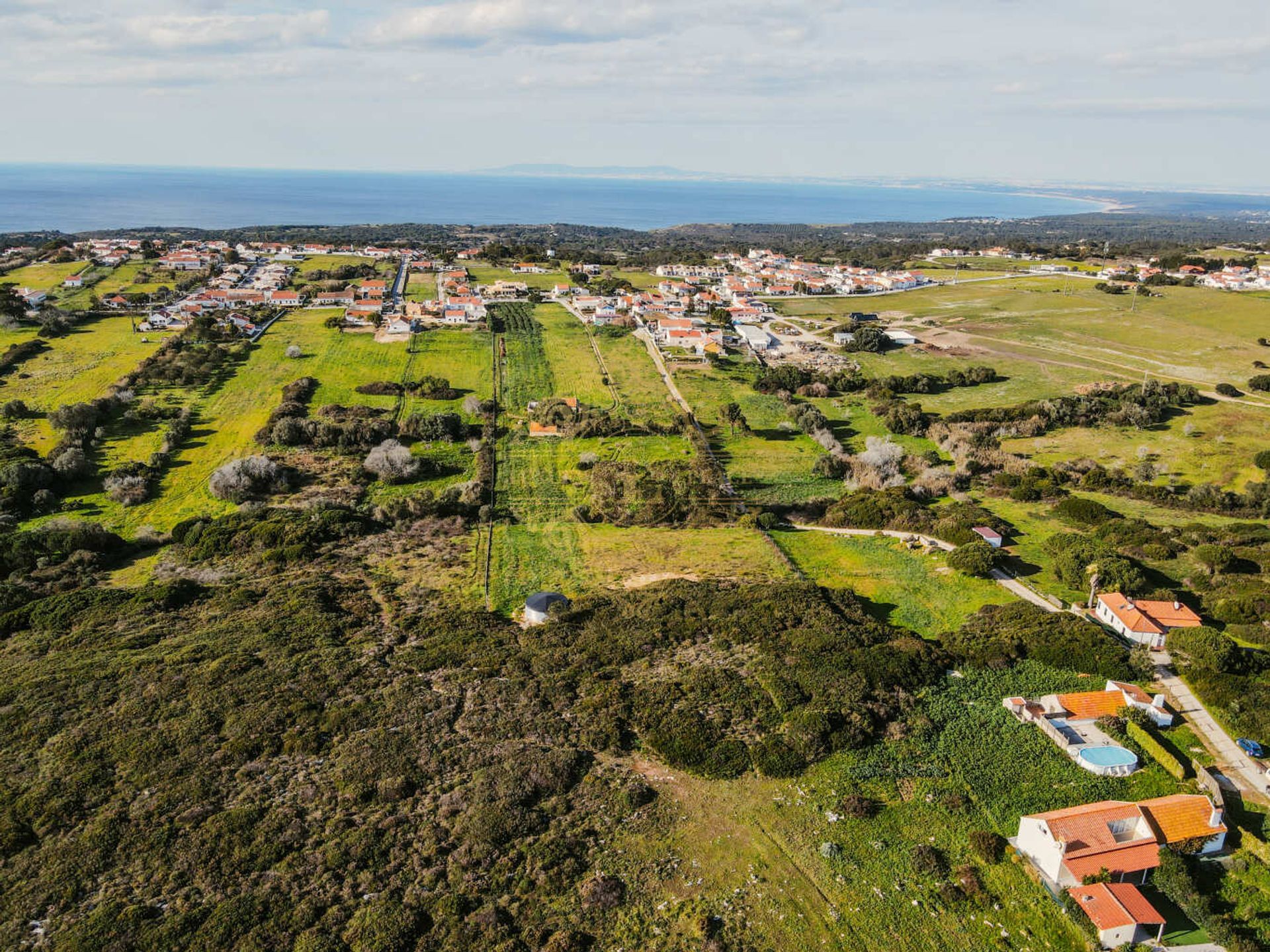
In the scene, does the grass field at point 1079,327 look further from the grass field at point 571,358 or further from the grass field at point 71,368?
the grass field at point 71,368

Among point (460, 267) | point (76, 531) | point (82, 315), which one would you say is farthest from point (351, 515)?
point (460, 267)

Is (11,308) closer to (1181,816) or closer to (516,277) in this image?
(516,277)

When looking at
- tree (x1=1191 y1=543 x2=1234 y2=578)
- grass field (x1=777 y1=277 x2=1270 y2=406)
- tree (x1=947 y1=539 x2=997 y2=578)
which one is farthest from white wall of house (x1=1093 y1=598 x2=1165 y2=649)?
grass field (x1=777 y1=277 x2=1270 y2=406)

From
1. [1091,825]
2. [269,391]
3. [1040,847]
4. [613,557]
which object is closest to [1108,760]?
[1091,825]

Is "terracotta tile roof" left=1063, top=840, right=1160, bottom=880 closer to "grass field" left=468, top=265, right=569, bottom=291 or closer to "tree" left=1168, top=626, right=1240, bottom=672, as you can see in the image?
"tree" left=1168, top=626, right=1240, bottom=672

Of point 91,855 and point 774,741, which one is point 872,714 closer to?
point 774,741
